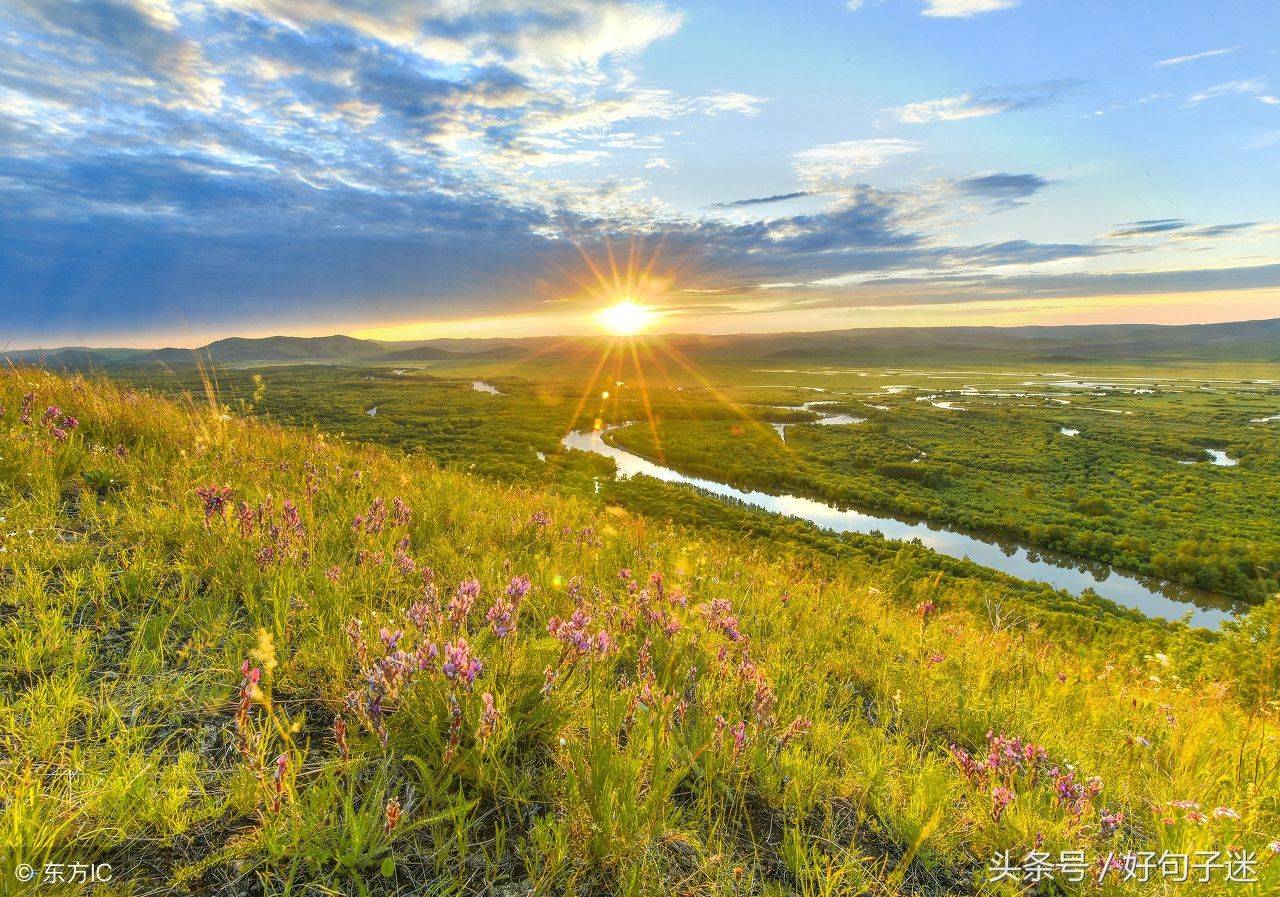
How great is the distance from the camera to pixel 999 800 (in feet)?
8.36

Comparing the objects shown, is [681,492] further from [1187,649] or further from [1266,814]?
[1266,814]

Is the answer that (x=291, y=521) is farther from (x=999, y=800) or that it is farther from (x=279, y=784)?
(x=999, y=800)

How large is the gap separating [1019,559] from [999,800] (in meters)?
38.0

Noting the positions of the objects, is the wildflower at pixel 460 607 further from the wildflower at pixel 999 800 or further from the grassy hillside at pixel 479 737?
the wildflower at pixel 999 800

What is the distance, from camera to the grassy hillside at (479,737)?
1.87 metres

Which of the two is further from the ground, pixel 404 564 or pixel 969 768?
pixel 404 564

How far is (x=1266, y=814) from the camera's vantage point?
3.04 m

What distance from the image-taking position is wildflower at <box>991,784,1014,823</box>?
8.25 ft

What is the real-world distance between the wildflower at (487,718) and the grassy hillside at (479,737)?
0.02 m

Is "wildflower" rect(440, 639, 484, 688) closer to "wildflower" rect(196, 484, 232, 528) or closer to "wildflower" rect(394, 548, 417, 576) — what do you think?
"wildflower" rect(394, 548, 417, 576)

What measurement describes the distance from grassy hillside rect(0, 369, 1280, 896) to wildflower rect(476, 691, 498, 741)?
16 millimetres

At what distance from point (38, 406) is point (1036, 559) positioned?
42.2m

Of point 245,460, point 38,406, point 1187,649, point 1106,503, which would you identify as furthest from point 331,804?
point 1106,503

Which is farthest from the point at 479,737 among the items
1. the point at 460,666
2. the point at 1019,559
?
the point at 1019,559
